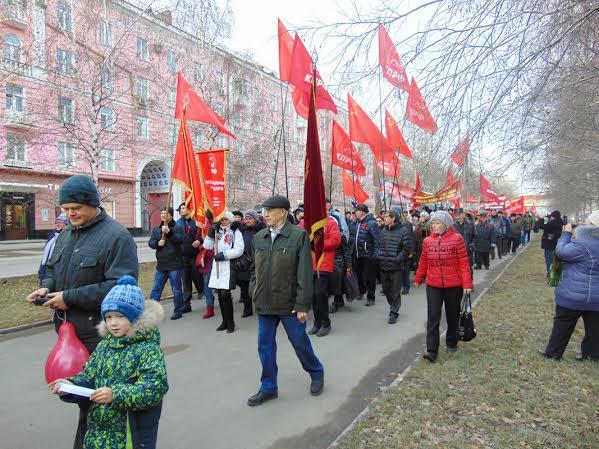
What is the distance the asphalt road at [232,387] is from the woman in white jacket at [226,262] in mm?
362

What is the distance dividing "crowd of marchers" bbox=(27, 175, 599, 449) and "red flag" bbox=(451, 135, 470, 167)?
684mm

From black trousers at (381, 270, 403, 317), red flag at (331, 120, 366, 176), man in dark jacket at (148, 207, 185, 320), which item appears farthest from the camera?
red flag at (331, 120, 366, 176)

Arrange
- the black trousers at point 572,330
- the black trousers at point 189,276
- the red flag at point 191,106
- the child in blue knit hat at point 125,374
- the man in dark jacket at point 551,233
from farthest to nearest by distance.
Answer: the man in dark jacket at point 551,233
the black trousers at point 189,276
the red flag at point 191,106
the black trousers at point 572,330
the child in blue knit hat at point 125,374

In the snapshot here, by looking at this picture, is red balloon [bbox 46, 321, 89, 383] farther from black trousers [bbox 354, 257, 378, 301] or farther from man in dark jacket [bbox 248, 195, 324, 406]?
black trousers [bbox 354, 257, 378, 301]

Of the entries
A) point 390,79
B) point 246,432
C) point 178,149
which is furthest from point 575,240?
point 178,149

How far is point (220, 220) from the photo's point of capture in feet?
23.0

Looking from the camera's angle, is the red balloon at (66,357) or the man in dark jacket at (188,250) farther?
the man in dark jacket at (188,250)

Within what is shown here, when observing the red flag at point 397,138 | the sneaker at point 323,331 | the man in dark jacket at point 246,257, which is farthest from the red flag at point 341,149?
the sneaker at point 323,331

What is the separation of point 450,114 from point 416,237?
6347 mm

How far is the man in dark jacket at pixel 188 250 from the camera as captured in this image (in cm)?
800

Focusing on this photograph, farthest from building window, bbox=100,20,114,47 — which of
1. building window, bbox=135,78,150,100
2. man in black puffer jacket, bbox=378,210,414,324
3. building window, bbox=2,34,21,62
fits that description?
man in black puffer jacket, bbox=378,210,414,324

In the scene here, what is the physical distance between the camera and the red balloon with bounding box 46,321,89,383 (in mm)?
2268

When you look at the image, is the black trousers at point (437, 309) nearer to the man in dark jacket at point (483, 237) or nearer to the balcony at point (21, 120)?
the man in dark jacket at point (483, 237)

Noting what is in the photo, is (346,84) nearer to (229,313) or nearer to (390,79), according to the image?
(390,79)
